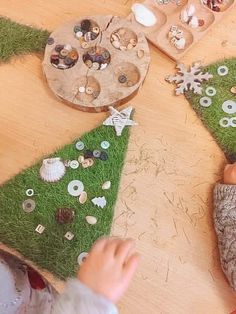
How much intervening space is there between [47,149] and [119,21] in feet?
0.93

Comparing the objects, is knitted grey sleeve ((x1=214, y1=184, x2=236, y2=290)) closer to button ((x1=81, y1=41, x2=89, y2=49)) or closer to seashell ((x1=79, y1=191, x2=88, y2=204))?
seashell ((x1=79, y1=191, x2=88, y2=204))

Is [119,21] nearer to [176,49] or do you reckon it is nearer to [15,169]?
[176,49]

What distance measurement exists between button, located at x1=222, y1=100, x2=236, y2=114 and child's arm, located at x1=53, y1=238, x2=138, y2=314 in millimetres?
433

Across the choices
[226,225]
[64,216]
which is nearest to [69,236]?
[64,216]

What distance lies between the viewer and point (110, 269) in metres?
0.66

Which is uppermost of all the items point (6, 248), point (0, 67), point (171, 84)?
point (171, 84)

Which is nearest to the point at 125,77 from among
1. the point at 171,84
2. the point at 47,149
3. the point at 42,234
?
the point at 171,84

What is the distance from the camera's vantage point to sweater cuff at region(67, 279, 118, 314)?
2.02ft

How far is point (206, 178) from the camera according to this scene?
978 mm

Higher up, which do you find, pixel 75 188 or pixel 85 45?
pixel 85 45

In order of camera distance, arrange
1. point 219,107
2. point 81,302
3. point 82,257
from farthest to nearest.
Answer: point 219,107
point 82,257
point 81,302

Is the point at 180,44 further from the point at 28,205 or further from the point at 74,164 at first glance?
the point at 28,205

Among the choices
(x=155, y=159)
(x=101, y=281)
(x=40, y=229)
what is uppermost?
(x=101, y=281)

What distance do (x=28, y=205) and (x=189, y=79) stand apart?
38 centimetres
